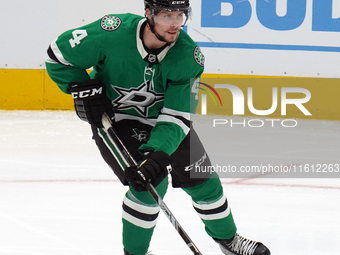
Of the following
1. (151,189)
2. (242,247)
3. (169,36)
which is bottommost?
(242,247)

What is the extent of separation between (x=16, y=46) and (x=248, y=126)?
2025 millimetres

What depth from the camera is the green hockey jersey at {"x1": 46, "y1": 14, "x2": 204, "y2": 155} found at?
70.9 inches

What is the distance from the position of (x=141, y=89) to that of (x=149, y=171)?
35cm

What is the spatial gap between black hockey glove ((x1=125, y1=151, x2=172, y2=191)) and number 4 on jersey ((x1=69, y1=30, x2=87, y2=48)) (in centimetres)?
44

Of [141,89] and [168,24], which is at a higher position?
[168,24]

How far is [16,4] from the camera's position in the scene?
447cm

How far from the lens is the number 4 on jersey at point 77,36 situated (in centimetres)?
180

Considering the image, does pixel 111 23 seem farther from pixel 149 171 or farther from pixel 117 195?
pixel 117 195

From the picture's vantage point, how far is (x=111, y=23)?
1854mm

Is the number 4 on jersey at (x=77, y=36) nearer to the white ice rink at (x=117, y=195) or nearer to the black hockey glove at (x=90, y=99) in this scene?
the black hockey glove at (x=90, y=99)

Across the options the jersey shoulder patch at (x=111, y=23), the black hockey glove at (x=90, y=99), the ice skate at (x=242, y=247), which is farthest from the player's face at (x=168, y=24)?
the ice skate at (x=242, y=247)
